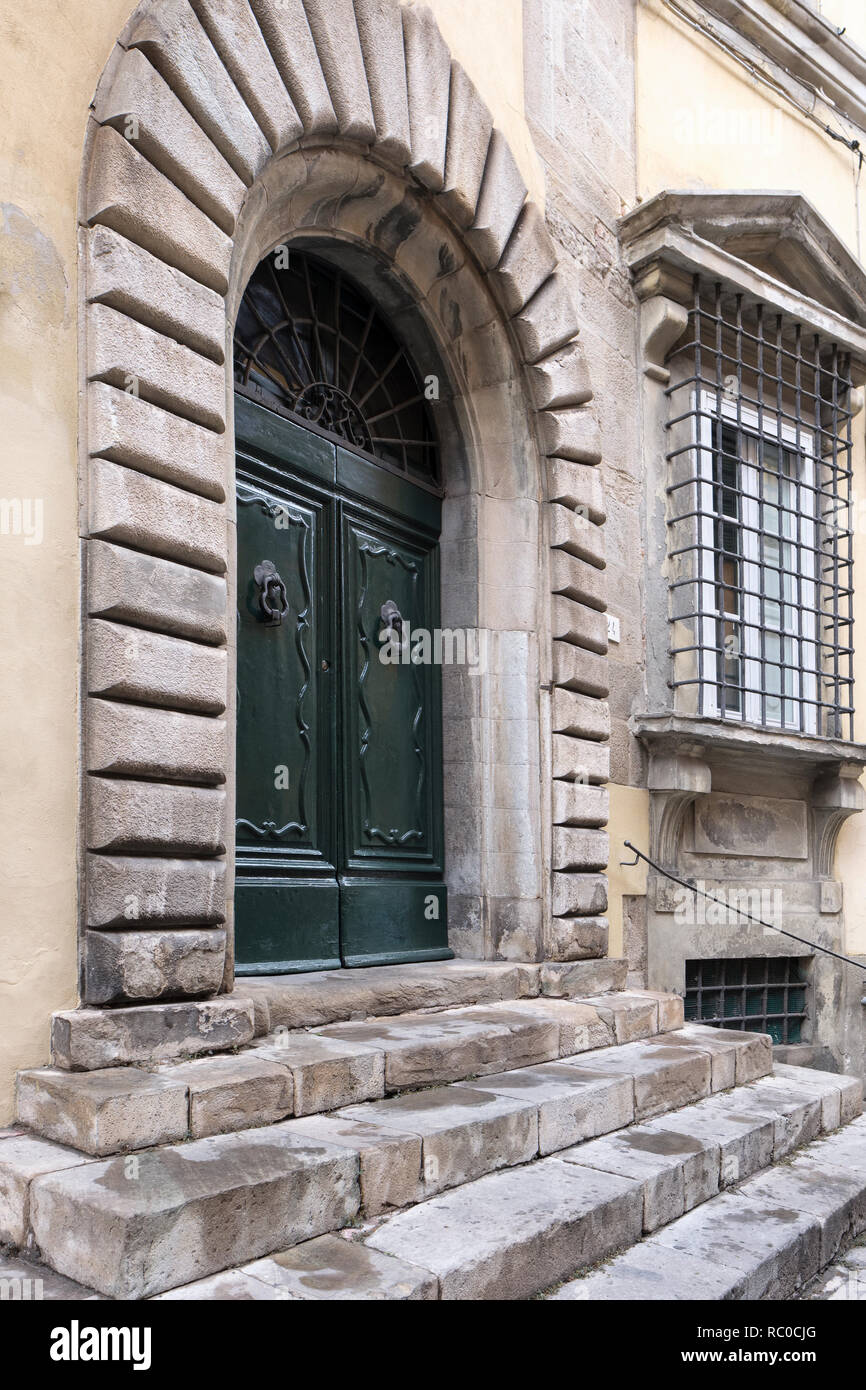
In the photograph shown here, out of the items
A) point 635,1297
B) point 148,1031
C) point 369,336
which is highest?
point 369,336

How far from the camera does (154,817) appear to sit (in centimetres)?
352

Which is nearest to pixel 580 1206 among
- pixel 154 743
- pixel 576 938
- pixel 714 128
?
pixel 154 743

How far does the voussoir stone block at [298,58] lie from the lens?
4250 millimetres

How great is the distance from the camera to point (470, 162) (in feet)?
17.5

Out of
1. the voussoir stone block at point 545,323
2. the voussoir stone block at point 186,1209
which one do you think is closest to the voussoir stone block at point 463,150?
the voussoir stone block at point 545,323

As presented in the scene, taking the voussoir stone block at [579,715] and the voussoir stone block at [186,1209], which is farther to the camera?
the voussoir stone block at [579,715]

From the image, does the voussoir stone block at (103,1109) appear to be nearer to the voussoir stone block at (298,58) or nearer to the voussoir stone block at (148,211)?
the voussoir stone block at (148,211)

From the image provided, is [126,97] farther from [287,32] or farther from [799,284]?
[799,284]

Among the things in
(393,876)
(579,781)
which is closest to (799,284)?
(579,781)

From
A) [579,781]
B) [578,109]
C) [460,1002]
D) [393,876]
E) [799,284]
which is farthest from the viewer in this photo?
[799,284]

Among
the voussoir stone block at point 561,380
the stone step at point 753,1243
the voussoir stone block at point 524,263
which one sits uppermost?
the voussoir stone block at point 524,263

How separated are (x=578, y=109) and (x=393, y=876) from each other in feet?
14.2

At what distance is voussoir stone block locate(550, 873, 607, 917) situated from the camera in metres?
5.47

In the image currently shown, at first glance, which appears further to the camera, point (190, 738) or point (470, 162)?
point (470, 162)
